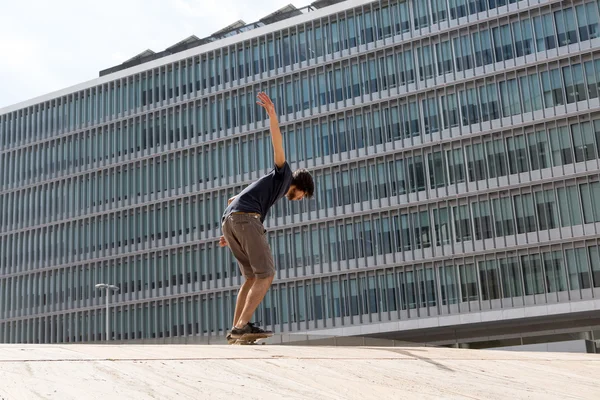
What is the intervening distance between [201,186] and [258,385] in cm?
5248

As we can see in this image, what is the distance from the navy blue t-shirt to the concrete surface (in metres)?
2.14

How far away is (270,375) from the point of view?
5402mm

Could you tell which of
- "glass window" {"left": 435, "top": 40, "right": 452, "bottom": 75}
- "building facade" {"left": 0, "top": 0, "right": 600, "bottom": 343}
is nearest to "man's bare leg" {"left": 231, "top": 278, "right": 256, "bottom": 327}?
"building facade" {"left": 0, "top": 0, "right": 600, "bottom": 343}

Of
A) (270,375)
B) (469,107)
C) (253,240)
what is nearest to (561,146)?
(469,107)

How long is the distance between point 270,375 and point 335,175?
1839 inches

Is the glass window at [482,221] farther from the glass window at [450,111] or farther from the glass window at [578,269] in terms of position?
the glass window at [450,111]

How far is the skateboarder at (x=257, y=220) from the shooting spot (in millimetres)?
8945

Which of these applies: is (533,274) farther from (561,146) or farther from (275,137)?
(275,137)

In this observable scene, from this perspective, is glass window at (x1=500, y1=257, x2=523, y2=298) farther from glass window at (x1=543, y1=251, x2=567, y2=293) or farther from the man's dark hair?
the man's dark hair

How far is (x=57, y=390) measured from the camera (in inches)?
167

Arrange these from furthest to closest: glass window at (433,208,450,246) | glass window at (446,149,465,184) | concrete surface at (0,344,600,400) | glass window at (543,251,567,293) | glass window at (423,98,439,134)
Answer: glass window at (423,98,439,134), glass window at (446,149,465,184), glass window at (433,208,450,246), glass window at (543,251,567,293), concrete surface at (0,344,600,400)

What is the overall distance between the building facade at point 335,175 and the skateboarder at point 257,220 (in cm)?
3739

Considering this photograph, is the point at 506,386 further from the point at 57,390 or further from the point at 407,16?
the point at 407,16

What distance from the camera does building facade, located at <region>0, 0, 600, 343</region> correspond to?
45.6m
